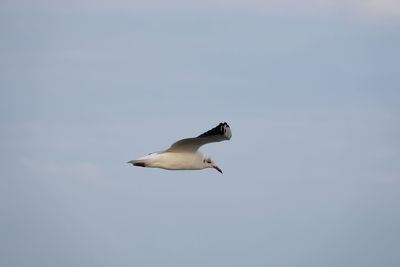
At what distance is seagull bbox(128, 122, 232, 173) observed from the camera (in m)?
27.3

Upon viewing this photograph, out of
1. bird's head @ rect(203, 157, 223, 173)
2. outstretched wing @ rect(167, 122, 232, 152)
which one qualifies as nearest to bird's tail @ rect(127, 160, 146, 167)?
outstretched wing @ rect(167, 122, 232, 152)

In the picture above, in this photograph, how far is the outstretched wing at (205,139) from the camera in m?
26.8

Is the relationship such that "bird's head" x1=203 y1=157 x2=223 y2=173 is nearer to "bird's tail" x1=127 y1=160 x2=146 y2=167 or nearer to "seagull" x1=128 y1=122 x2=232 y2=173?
A: "seagull" x1=128 y1=122 x2=232 y2=173

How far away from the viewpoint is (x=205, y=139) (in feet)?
90.2

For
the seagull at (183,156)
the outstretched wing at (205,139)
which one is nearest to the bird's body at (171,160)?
the seagull at (183,156)

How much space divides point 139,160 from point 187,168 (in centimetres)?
144

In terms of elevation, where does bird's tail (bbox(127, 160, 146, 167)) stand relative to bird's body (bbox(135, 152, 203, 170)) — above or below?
below

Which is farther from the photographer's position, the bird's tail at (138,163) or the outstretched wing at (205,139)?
the bird's tail at (138,163)

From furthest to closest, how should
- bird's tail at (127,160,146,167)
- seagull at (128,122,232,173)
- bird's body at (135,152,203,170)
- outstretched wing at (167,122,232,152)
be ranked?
bird's body at (135,152,203,170), bird's tail at (127,160,146,167), seagull at (128,122,232,173), outstretched wing at (167,122,232,152)

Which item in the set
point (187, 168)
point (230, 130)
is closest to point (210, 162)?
point (187, 168)

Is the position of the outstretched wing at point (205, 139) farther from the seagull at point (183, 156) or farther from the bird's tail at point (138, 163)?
the bird's tail at point (138, 163)

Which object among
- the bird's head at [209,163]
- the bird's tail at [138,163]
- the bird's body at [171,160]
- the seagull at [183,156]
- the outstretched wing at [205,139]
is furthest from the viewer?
the bird's head at [209,163]

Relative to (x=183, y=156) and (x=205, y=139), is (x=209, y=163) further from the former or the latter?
(x=205, y=139)

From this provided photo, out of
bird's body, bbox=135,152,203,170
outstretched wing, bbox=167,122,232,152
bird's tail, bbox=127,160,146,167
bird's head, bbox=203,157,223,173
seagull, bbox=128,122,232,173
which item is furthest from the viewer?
bird's head, bbox=203,157,223,173
